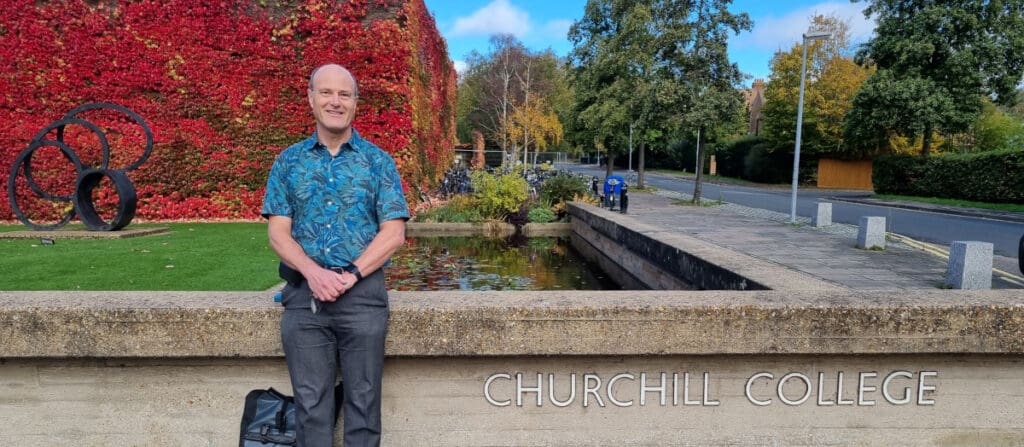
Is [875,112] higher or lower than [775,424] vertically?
higher

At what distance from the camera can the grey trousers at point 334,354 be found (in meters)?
2.16

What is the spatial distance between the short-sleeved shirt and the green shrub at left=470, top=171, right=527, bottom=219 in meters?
11.3

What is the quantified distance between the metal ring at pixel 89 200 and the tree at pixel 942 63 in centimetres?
2783

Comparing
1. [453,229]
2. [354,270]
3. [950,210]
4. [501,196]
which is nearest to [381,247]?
[354,270]

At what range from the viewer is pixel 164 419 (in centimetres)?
259

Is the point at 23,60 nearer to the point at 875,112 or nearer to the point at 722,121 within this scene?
the point at 722,121

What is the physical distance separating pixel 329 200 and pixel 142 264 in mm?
5505

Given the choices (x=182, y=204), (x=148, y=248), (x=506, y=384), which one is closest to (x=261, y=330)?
(x=506, y=384)

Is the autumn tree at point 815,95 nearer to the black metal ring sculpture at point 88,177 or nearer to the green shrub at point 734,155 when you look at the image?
the green shrub at point 734,155

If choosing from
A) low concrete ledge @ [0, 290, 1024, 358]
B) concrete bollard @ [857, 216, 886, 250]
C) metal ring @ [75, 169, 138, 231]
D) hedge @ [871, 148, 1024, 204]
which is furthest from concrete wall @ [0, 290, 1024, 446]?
hedge @ [871, 148, 1024, 204]

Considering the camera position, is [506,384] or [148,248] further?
[148,248]

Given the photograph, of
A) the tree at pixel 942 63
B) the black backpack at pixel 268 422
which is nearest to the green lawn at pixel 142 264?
the black backpack at pixel 268 422

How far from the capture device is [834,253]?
833cm

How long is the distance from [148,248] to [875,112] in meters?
28.4
